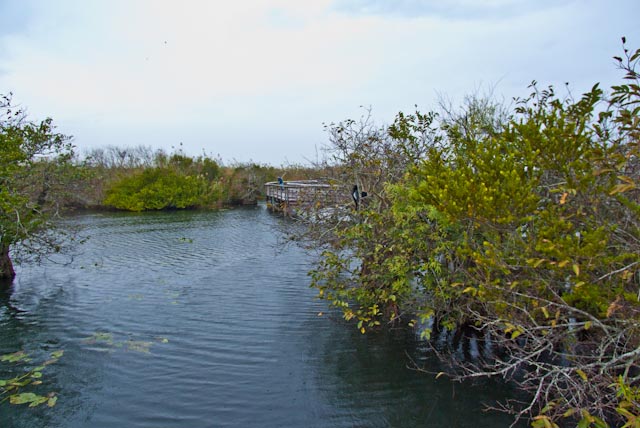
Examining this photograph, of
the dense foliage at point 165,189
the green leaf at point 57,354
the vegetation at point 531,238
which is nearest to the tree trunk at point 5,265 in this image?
the green leaf at point 57,354

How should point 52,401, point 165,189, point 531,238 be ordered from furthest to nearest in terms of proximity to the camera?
point 165,189, point 52,401, point 531,238

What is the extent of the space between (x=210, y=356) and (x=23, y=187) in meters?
6.56

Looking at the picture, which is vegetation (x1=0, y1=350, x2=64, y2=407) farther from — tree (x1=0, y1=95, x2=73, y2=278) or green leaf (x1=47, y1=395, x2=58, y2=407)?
tree (x1=0, y1=95, x2=73, y2=278)

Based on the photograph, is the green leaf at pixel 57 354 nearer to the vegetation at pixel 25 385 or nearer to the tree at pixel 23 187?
the vegetation at pixel 25 385

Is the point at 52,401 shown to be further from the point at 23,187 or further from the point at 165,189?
the point at 165,189

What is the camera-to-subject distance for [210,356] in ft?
20.8

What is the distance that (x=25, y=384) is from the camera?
551cm

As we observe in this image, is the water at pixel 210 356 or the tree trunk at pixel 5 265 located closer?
the water at pixel 210 356

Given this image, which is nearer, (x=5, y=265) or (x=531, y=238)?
(x=531, y=238)

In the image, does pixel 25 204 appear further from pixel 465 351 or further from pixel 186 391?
pixel 465 351

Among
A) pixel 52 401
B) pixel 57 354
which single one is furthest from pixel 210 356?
pixel 57 354

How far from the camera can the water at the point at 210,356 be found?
192 inches

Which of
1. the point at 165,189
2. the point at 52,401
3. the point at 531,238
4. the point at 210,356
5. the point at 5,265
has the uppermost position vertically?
the point at 165,189

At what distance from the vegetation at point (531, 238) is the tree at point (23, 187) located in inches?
231
